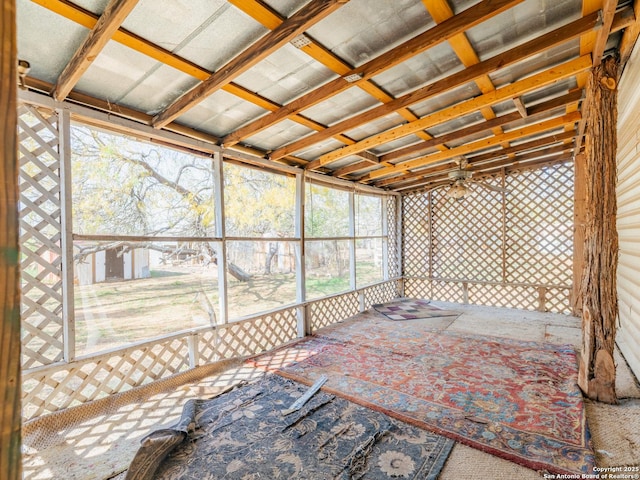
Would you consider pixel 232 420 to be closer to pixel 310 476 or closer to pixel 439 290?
pixel 310 476

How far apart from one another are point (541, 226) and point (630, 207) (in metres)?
2.93

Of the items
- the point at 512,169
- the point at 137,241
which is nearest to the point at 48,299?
the point at 137,241

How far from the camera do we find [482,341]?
156 inches

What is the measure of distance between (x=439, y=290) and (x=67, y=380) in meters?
6.34

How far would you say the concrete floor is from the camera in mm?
1815

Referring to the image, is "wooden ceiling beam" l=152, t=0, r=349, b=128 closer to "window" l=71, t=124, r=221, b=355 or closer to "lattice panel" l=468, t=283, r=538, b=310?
"window" l=71, t=124, r=221, b=355

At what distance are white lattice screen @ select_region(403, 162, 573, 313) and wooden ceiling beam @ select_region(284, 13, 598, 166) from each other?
338 cm

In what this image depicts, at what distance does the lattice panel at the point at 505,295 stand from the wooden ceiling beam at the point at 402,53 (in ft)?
16.7

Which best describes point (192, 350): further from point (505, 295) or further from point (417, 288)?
point (505, 295)

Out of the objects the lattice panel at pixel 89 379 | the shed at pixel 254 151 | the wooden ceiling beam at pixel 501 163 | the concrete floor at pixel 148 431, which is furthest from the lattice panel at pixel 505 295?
the lattice panel at pixel 89 379

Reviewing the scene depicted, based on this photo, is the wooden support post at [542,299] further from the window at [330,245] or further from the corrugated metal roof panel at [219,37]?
the corrugated metal roof panel at [219,37]

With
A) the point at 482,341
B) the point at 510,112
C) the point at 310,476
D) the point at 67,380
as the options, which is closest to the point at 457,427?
the point at 310,476

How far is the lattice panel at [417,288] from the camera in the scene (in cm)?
693

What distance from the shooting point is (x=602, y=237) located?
2393 millimetres
